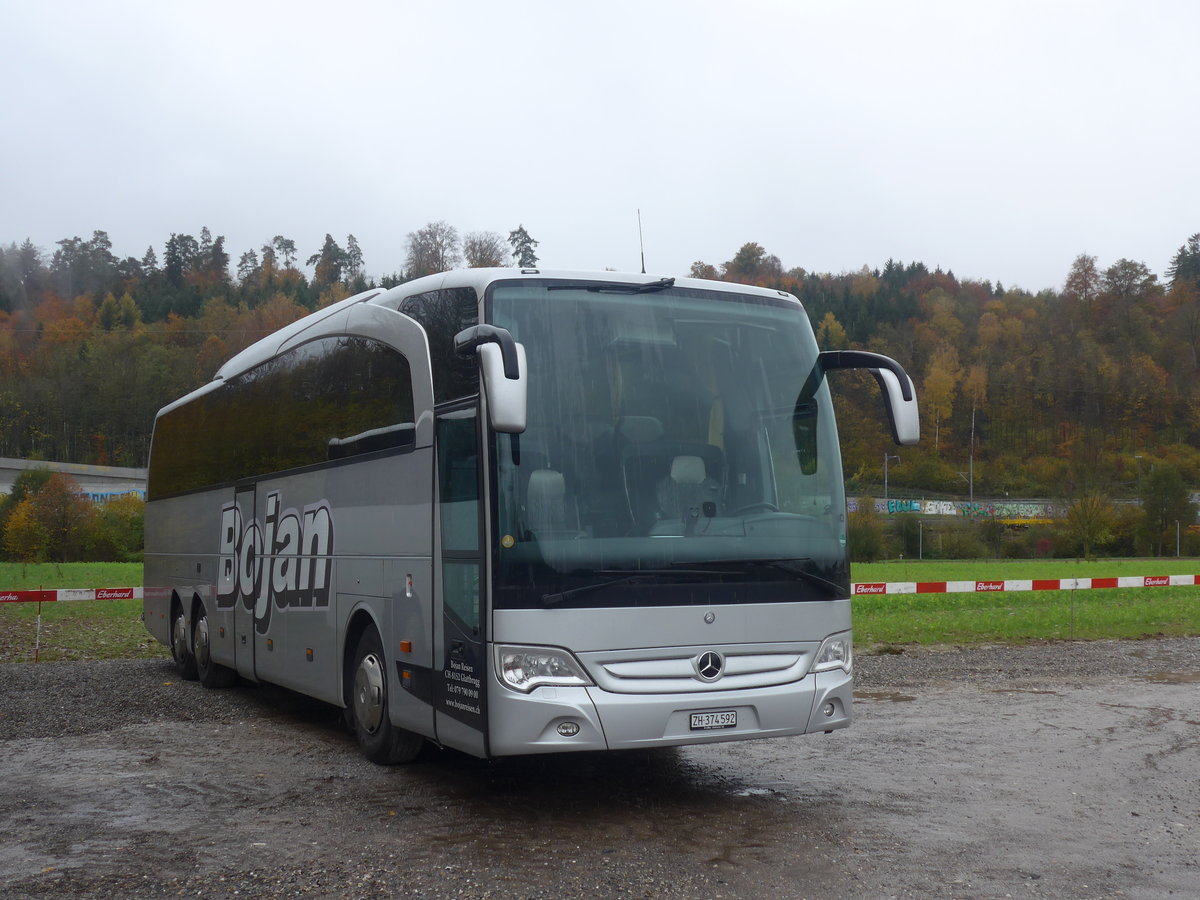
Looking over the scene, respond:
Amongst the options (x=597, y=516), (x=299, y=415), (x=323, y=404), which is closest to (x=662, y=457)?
(x=597, y=516)

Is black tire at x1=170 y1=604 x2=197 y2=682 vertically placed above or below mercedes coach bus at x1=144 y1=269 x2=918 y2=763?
below

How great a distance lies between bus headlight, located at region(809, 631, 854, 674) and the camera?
7.84 m

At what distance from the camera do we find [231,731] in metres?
11.2

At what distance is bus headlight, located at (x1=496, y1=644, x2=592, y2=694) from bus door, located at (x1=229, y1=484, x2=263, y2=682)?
5.54 m

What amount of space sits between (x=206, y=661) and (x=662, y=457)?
28.0 ft

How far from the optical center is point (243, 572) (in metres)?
12.5

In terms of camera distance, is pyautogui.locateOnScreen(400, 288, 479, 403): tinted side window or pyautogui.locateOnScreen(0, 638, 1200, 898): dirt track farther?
→ pyautogui.locateOnScreen(400, 288, 479, 403): tinted side window

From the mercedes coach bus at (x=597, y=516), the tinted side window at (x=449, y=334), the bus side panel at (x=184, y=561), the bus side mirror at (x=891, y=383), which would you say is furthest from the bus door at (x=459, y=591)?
the bus side panel at (x=184, y=561)

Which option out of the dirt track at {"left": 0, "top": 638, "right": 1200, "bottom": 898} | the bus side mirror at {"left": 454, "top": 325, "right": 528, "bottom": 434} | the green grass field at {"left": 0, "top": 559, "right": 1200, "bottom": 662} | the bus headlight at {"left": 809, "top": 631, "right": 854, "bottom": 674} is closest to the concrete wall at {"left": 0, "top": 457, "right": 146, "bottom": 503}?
the green grass field at {"left": 0, "top": 559, "right": 1200, "bottom": 662}

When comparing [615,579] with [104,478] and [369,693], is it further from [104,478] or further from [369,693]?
[104,478]

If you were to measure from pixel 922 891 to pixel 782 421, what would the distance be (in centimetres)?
306

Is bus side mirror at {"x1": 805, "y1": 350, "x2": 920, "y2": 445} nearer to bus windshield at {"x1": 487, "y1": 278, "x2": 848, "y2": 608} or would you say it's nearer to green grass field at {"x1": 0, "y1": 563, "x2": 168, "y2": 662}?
bus windshield at {"x1": 487, "y1": 278, "x2": 848, "y2": 608}

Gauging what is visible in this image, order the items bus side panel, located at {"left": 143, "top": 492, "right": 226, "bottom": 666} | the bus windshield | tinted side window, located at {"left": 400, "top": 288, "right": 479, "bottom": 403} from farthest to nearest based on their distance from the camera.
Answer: bus side panel, located at {"left": 143, "top": 492, "right": 226, "bottom": 666}
tinted side window, located at {"left": 400, "top": 288, "right": 479, "bottom": 403}
the bus windshield

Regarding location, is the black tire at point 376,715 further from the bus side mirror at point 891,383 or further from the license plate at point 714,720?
the bus side mirror at point 891,383
